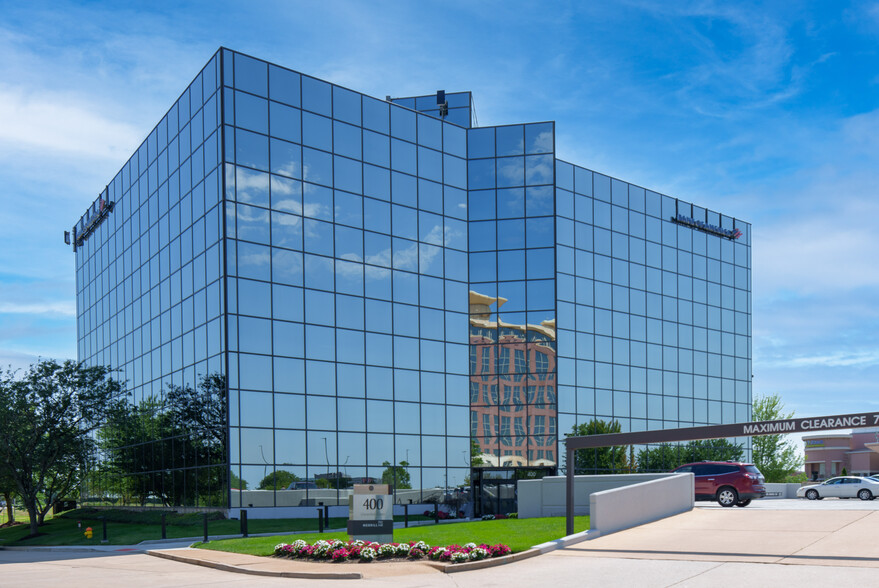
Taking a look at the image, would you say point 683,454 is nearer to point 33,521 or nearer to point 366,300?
point 366,300

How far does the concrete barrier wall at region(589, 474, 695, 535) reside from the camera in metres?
21.5

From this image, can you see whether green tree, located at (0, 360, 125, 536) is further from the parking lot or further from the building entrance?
the parking lot

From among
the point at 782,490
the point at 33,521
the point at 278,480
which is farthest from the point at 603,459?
the point at 33,521

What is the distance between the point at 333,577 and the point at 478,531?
7.65 m

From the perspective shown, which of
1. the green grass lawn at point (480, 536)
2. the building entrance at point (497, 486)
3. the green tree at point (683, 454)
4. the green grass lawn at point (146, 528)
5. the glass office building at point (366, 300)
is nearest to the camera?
the green grass lawn at point (480, 536)

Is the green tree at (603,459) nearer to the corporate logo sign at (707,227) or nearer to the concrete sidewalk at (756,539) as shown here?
the corporate logo sign at (707,227)

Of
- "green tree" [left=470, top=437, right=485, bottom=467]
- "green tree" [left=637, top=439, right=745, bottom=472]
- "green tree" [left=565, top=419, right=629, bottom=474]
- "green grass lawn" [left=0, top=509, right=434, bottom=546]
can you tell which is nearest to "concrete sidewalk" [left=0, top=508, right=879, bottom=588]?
"green grass lawn" [left=0, top=509, right=434, bottom=546]

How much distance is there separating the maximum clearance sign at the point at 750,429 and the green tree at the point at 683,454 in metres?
29.8

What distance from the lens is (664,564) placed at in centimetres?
1655

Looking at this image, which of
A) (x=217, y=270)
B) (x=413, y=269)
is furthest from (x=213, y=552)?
(x=413, y=269)

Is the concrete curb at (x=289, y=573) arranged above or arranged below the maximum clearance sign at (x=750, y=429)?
below

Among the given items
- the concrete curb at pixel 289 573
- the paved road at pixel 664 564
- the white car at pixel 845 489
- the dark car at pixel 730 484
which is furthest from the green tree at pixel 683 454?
the concrete curb at pixel 289 573

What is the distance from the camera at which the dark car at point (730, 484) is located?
30.4 m

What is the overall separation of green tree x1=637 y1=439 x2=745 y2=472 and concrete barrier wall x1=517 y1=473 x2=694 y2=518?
2112 cm
